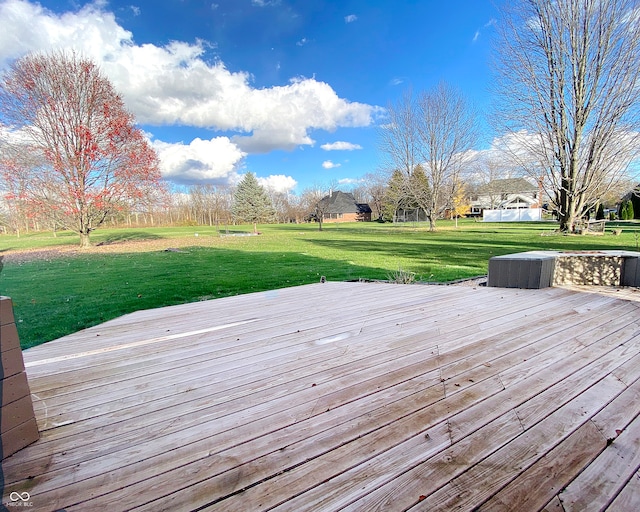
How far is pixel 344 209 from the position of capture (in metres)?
46.6

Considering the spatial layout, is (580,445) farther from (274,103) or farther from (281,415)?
(274,103)

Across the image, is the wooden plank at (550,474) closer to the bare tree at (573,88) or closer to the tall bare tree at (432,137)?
the bare tree at (573,88)

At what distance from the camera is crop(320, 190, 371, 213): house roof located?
45719 mm

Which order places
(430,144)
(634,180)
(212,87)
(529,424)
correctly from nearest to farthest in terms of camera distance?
1. (529,424)
2. (212,87)
3. (634,180)
4. (430,144)

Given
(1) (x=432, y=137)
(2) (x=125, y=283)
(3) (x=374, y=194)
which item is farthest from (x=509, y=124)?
(3) (x=374, y=194)

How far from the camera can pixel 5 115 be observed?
35.2ft

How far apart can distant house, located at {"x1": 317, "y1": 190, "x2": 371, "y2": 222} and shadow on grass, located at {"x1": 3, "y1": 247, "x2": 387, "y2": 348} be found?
123ft

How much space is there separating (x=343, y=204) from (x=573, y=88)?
34.8 m

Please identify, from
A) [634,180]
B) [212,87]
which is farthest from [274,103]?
[634,180]

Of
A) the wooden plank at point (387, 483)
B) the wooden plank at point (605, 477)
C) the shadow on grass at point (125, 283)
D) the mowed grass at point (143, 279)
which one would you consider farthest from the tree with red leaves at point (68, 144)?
the wooden plank at point (605, 477)

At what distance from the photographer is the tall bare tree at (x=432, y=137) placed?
1828 cm

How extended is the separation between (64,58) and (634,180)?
24.6 metres

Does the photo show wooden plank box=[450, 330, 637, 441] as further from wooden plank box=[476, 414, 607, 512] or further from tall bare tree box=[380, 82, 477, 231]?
tall bare tree box=[380, 82, 477, 231]

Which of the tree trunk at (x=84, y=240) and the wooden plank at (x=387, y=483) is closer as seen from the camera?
the wooden plank at (x=387, y=483)
